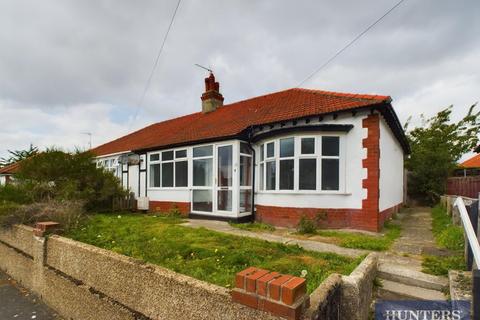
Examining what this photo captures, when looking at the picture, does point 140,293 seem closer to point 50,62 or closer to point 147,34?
point 147,34

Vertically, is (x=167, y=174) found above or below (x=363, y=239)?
above

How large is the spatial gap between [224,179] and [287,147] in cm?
267

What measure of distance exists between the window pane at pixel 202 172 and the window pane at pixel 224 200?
68 cm

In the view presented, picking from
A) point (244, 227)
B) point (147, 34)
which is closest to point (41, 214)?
Result: point (244, 227)

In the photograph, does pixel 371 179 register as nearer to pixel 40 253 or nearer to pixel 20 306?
pixel 40 253

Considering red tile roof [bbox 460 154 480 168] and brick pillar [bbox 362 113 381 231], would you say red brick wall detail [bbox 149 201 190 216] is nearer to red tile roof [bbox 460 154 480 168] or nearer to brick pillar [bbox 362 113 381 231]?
brick pillar [bbox 362 113 381 231]

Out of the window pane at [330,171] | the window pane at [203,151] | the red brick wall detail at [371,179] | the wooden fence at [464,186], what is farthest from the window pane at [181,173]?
the wooden fence at [464,186]

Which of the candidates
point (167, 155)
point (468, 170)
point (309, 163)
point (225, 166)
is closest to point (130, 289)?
point (309, 163)

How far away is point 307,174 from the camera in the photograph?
7.68 m

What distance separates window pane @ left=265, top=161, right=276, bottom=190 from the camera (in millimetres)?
8430

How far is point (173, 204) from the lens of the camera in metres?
11.1

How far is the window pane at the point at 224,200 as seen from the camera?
9.20m

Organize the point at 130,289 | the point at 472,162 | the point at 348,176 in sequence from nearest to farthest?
the point at 130,289
the point at 348,176
the point at 472,162

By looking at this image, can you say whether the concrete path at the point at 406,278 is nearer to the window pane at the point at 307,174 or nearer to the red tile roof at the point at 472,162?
the window pane at the point at 307,174
